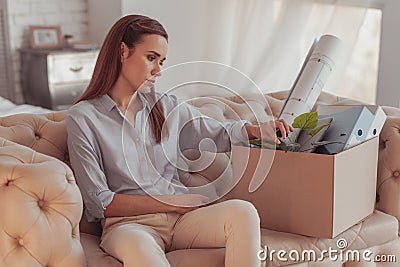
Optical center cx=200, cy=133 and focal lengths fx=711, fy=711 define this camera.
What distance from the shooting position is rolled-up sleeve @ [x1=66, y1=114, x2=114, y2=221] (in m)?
1.92

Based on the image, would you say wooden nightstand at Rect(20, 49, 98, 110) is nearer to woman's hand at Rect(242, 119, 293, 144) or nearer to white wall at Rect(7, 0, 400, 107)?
white wall at Rect(7, 0, 400, 107)

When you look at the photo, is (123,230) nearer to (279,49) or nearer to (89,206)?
(89,206)

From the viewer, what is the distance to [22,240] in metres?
1.66

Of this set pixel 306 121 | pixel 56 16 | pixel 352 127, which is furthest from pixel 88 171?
pixel 56 16

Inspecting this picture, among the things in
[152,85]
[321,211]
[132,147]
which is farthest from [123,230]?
[321,211]

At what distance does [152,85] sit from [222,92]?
0.22 m

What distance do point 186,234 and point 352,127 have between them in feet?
1.92

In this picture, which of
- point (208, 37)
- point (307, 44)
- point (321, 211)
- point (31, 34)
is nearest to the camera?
point (321, 211)

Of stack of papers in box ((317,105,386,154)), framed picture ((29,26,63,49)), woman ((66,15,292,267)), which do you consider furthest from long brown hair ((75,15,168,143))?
framed picture ((29,26,63,49))

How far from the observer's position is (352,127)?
6.84ft

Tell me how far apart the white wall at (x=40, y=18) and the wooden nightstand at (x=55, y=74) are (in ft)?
0.32

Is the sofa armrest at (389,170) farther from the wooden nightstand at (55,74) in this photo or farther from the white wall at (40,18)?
the white wall at (40,18)

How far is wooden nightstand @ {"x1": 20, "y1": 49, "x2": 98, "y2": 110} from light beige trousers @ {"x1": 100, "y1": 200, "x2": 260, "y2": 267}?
8.79ft

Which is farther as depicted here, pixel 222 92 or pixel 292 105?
pixel 292 105
